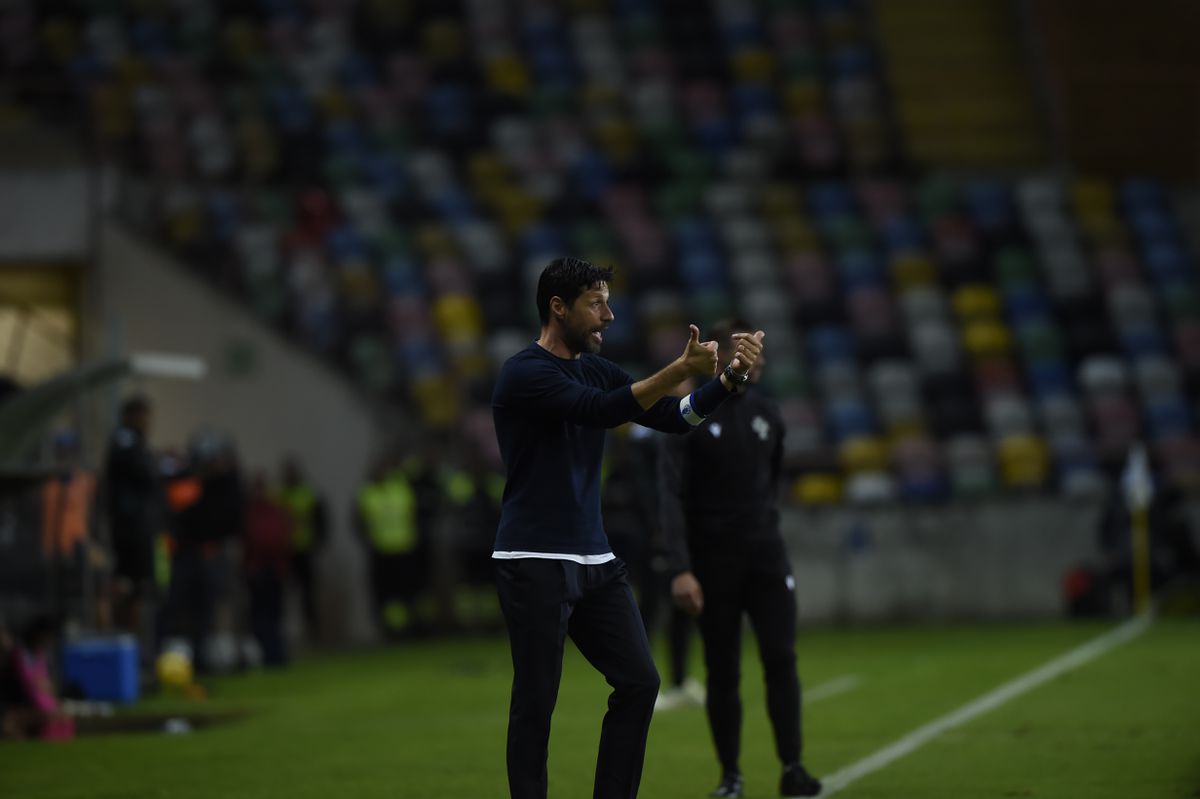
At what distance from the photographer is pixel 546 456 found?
6867 mm

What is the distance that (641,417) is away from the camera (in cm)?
682

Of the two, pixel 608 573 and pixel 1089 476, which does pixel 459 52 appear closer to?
pixel 1089 476

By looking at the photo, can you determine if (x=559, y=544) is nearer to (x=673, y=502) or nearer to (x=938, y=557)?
(x=673, y=502)

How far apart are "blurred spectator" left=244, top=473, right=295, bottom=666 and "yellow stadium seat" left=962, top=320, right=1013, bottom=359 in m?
9.67

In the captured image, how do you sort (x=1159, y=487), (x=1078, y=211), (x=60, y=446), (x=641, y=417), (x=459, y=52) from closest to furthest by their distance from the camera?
(x=641, y=417) < (x=60, y=446) < (x=1159, y=487) < (x=1078, y=211) < (x=459, y=52)

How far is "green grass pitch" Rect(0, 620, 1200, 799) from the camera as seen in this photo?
31.6 ft

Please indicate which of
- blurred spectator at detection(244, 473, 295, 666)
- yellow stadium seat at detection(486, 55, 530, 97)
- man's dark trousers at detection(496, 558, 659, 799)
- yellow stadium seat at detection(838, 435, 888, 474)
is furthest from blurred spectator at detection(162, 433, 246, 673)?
yellow stadium seat at detection(486, 55, 530, 97)

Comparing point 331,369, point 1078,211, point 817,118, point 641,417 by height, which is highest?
point 817,118

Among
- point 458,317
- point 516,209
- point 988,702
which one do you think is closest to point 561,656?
point 988,702

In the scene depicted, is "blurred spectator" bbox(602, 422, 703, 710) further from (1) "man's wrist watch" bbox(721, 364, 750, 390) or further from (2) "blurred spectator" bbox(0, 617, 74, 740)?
(1) "man's wrist watch" bbox(721, 364, 750, 390)

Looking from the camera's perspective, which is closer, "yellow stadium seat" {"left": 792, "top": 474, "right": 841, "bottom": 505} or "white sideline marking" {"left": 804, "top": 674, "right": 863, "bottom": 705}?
"white sideline marking" {"left": 804, "top": 674, "right": 863, "bottom": 705}

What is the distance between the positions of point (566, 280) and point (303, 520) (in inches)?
586

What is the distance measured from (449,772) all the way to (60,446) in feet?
31.4

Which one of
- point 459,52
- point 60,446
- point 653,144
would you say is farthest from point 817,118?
point 60,446
